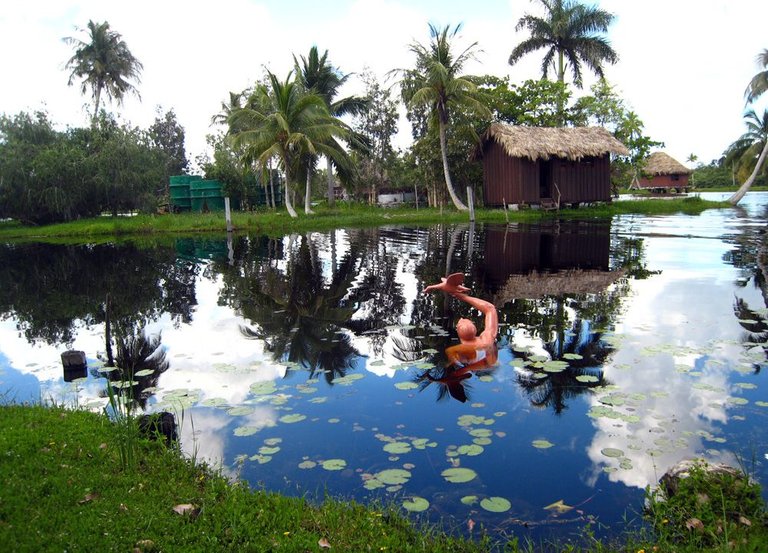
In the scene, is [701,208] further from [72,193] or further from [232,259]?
[72,193]

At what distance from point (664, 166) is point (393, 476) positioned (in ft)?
162

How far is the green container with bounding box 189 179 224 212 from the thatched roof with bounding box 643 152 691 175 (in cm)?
3352

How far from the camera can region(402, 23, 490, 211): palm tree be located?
27328mm

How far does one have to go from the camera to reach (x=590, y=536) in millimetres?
3330

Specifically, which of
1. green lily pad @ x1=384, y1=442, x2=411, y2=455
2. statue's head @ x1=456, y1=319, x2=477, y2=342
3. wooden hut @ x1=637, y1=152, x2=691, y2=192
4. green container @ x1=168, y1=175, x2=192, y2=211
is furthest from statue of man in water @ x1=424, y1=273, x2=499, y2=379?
wooden hut @ x1=637, y1=152, x2=691, y2=192

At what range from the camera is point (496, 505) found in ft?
12.1

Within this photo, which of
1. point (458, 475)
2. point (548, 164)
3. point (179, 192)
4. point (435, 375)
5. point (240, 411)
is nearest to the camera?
point (458, 475)

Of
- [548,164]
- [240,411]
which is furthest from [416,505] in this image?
[548,164]

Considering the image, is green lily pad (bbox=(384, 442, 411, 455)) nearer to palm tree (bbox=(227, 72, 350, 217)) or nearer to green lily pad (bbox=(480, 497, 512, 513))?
green lily pad (bbox=(480, 497, 512, 513))

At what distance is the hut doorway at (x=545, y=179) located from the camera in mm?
30562

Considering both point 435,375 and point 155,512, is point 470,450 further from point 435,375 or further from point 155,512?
point 155,512

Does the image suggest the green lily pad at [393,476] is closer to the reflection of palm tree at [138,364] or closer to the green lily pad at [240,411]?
the green lily pad at [240,411]

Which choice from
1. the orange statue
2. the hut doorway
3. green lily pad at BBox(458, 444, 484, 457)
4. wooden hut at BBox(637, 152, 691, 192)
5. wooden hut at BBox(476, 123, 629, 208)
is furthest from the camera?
wooden hut at BBox(637, 152, 691, 192)

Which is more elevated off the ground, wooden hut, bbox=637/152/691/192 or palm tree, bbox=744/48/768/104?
palm tree, bbox=744/48/768/104
